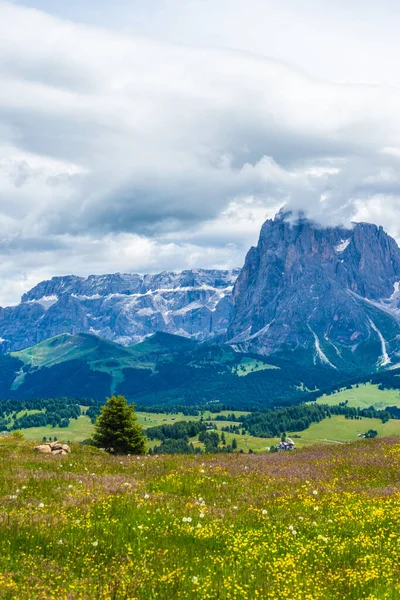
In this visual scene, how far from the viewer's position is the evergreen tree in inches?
1726

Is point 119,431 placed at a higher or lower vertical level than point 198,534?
lower

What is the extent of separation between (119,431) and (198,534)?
31.2 meters

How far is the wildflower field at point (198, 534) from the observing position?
10484 mm

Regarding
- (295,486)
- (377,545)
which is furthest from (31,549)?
(295,486)

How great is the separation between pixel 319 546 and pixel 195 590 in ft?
15.2

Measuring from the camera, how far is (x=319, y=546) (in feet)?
43.6

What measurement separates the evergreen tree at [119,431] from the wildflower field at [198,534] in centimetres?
2004

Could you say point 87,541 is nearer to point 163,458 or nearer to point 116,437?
point 163,458

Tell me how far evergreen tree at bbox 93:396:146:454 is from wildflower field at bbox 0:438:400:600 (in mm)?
20041

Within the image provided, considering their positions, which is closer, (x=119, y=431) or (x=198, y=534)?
(x=198, y=534)

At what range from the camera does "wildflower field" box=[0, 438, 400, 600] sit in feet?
34.4

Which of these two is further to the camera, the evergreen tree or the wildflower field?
the evergreen tree

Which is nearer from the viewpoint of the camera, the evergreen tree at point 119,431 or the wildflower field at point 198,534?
the wildflower field at point 198,534

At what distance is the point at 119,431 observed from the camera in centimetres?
4347
